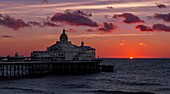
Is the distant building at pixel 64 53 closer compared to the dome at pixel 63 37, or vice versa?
the distant building at pixel 64 53

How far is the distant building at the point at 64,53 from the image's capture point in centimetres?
11866

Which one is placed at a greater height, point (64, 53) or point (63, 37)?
point (63, 37)

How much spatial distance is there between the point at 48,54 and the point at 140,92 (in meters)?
61.0

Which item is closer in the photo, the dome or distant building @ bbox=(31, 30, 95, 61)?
distant building @ bbox=(31, 30, 95, 61)

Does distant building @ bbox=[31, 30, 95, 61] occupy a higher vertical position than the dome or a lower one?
lower

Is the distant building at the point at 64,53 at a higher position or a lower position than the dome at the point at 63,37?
lower

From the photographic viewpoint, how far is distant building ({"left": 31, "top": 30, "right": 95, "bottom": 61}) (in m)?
119

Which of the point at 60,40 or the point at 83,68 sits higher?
the point at 60,40

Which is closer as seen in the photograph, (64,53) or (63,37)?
(64,53)

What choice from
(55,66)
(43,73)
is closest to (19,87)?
(43,73)

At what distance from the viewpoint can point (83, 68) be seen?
11388 cm

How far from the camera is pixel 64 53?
121688 mm

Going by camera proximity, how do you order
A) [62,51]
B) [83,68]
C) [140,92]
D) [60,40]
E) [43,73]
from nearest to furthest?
[140,92], [43,73], [83,68], [62,51], [60,40]

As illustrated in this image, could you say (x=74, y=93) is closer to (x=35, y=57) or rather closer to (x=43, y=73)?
(x=43, y=73)
